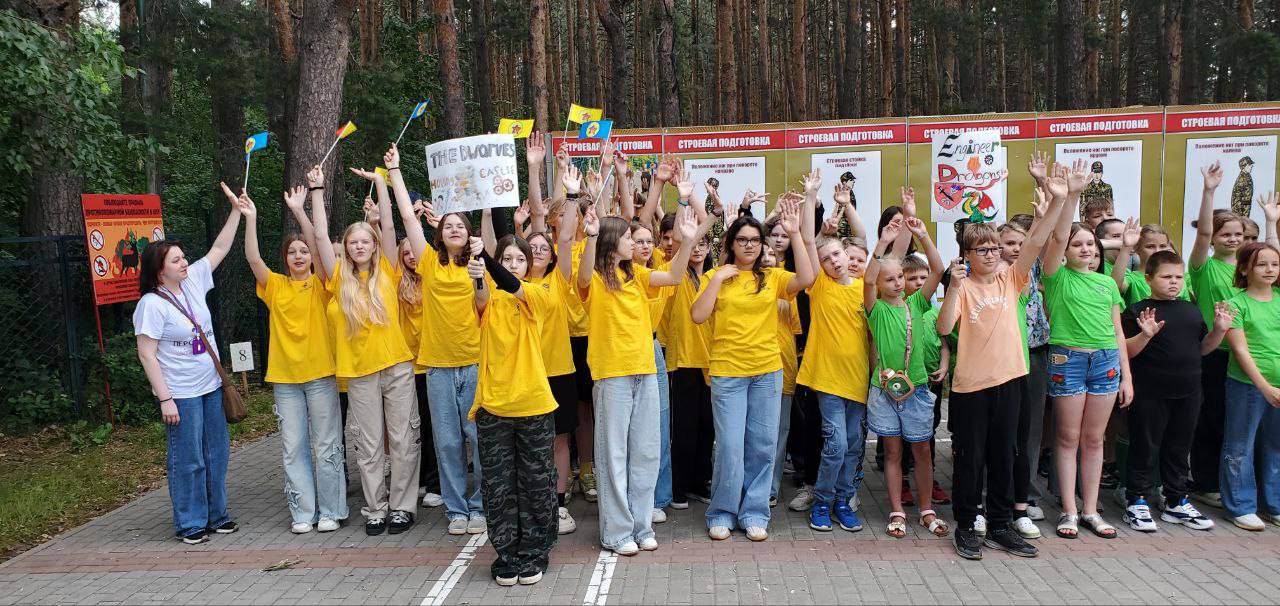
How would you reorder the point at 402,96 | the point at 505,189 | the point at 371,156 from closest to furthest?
the point at 505,189 < the point at 371,156 < the point at 402,96

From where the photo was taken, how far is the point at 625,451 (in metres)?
5.07

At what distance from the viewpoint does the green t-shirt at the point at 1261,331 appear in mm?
5375

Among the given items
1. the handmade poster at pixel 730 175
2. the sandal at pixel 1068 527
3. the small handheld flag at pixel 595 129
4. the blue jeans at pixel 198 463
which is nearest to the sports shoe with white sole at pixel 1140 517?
the sandal at pixel 1068 527

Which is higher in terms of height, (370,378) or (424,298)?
(424,298)

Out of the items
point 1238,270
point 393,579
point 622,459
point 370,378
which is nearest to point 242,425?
point 370,378

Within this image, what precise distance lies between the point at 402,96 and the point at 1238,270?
17003 millimetres

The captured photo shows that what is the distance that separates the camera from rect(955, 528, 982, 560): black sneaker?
16.1ft

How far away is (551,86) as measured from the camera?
33.5 metres

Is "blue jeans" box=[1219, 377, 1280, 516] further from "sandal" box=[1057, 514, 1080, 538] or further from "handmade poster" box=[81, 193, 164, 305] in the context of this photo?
"handmade poster" box=[81, 193, 164, 305]

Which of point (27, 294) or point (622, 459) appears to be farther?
point (27, 294)

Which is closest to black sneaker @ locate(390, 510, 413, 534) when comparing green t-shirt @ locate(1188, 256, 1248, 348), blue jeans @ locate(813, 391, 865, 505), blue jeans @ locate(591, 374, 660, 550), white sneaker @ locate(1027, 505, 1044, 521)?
blue jeans @ locate(591, 374, 660, 550)

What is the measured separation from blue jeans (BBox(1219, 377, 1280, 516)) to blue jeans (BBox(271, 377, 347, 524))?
5.95m

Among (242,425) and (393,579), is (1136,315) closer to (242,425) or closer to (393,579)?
(393,579)

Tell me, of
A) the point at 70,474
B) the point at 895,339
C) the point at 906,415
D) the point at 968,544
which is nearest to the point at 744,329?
Answer: the point at 895,339
